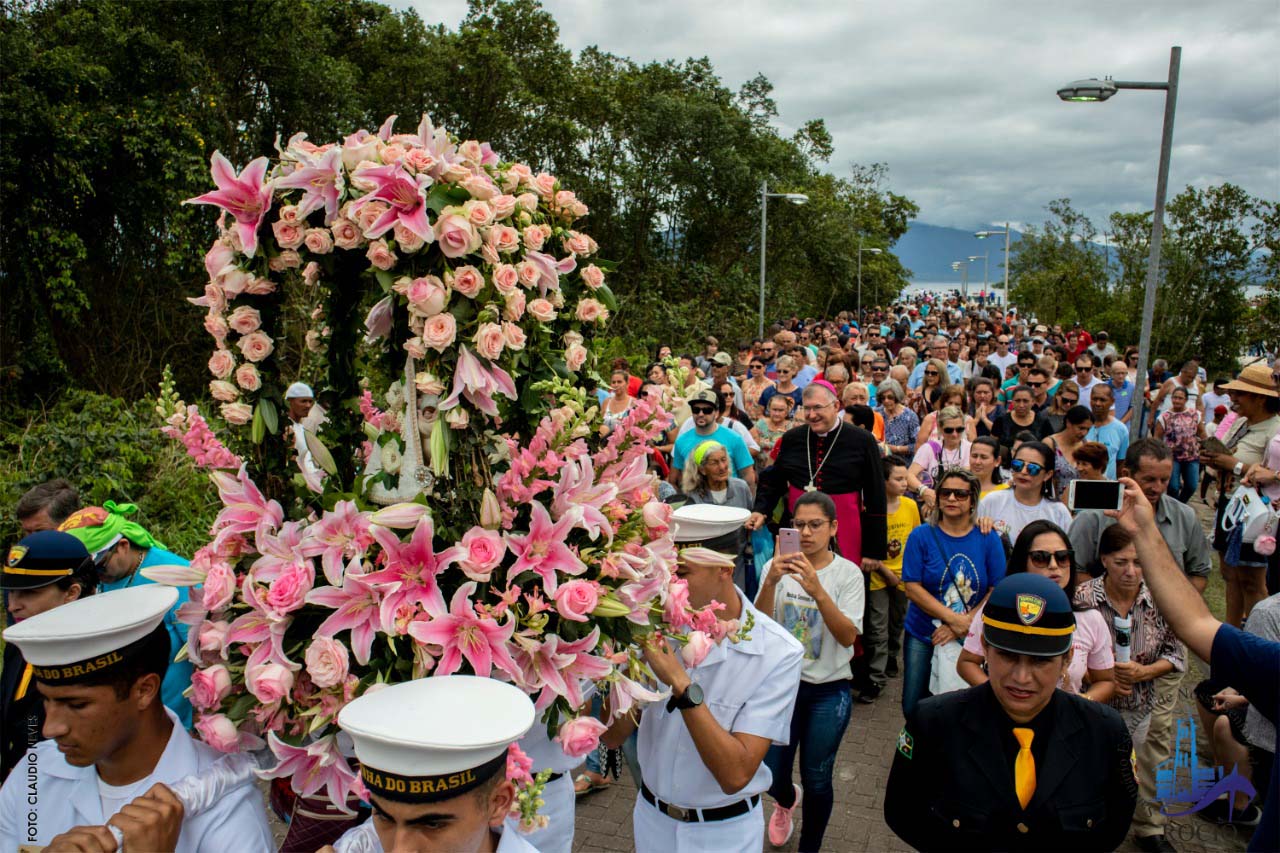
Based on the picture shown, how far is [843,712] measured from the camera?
4719 millimetres

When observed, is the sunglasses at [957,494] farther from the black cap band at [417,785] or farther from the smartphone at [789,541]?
the black cap band at [417,785]

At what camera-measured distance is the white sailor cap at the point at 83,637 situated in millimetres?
2336

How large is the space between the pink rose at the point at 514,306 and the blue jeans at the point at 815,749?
3074 mm

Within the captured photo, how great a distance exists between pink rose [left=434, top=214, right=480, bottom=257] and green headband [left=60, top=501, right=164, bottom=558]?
8.42ft

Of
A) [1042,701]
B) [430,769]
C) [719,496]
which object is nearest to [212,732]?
[430,769]

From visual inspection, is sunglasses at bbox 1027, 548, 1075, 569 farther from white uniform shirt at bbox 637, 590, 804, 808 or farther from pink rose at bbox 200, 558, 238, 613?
pink rose at bbox 200, 558, 238, 613

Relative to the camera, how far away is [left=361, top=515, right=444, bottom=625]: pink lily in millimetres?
2234

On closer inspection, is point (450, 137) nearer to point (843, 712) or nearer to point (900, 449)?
point (843, 712)

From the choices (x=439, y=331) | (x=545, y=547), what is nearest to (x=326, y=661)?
(x=545, y=547)

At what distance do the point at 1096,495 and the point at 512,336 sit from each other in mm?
2511

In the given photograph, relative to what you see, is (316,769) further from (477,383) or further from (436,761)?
(477,383)

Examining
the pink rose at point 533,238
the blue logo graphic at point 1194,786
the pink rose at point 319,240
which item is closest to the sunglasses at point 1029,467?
the blue logo graphic at point 1194,786

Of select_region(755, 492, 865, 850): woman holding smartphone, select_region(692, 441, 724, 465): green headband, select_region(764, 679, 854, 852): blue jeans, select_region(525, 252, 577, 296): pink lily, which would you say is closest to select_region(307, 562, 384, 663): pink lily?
select_region(525, 252, 577, 296): pink lily

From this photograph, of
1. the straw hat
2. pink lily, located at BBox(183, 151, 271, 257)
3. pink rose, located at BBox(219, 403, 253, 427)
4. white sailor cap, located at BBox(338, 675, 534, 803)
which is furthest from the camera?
the straw hat
